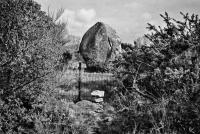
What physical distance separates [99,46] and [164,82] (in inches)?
494

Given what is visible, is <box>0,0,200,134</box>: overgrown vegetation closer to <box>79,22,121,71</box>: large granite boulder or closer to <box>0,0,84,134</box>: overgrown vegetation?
<box>0,0,84,134</box>: overgrown vegetation

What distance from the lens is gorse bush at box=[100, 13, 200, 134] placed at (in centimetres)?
669

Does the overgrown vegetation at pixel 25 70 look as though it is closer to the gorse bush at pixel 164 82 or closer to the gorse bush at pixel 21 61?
the gorse bush at pixel 21 61

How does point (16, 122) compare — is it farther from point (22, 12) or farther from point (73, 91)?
point (73, 91)

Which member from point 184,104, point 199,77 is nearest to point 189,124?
point 184,104

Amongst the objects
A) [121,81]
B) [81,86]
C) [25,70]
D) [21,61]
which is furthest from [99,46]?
[21,61]

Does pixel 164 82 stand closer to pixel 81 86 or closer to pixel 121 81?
pixel 121 81

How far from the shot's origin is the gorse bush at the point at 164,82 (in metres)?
6.69

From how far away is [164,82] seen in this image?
24.0ft

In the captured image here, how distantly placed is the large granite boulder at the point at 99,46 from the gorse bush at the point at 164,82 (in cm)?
1054

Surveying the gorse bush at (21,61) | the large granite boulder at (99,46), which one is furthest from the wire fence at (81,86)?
the large granite boulder at (99,46)

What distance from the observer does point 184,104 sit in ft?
21.7

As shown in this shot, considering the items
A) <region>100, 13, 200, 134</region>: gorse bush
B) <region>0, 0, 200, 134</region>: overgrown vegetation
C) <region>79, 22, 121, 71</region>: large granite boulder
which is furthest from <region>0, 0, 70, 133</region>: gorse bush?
<region>79, 22, 121, 71</region>: large granite boulder

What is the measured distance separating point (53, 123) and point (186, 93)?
123 inches
